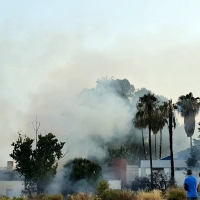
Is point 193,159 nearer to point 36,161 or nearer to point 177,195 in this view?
point 36,161

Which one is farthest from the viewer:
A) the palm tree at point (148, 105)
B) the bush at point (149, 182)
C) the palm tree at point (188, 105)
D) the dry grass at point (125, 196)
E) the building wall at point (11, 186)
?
the palm tree at point (188, 105)

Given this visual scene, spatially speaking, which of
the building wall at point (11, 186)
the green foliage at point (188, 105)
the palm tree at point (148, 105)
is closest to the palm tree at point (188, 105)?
the green foliage at point (188, 105)

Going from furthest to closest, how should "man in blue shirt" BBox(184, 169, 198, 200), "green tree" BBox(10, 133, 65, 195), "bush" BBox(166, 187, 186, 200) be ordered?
"green tree" BBox(10, 133, 65, 195)
"bush" BBox(166, 187, 186, 200)
"man in blue shirt" BBox(184, 169, 198, 200)

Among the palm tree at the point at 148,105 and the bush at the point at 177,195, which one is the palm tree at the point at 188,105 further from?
the bush at the point at 177,195

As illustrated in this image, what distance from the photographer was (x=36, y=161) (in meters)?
44.6

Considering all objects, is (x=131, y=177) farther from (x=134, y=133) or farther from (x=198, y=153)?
(x=134, y=133)

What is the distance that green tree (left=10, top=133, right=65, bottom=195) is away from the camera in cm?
4441

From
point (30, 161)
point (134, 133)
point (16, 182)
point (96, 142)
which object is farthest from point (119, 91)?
point (30, 161)

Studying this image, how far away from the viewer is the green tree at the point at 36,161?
146ft

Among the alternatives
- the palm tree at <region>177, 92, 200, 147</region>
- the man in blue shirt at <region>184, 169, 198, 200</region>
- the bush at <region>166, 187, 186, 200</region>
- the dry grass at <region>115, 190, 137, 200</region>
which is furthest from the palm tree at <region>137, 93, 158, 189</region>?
the man in blue shirt at <region>184, 169, 198, 200</region>

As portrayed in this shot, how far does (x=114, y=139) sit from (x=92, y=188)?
162ft

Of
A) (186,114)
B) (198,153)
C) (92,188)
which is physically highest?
(186,114)

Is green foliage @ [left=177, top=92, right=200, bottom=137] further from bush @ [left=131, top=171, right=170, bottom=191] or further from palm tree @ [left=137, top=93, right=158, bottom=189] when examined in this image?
bush @ [left=131, top=171, right=170, bottom=191]

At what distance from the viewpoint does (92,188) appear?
5022 cm
